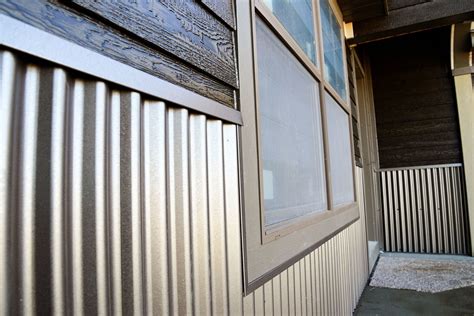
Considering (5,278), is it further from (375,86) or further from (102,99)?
(375,86)

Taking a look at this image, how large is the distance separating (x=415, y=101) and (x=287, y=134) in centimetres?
497

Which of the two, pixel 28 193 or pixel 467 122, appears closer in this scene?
pixel 28 193

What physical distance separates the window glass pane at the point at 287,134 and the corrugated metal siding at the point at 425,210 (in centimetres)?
395

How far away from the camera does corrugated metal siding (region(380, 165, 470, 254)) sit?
17.2 feet

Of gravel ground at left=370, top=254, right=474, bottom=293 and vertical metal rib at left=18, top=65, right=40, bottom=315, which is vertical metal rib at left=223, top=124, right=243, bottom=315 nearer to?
vertical metal rib at left=18, top=65, right=40, bottom=315

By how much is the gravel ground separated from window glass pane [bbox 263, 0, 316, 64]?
9.75ft

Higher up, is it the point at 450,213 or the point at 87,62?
the point at 87,62

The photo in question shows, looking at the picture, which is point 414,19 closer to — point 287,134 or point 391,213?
point 287,134

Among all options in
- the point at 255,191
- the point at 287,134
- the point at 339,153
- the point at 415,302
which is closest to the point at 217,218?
the point at 255,191

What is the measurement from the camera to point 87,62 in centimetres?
66

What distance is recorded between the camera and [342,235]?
112 inches

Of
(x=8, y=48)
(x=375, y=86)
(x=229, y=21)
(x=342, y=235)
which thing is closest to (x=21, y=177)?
(x=8, y=48)

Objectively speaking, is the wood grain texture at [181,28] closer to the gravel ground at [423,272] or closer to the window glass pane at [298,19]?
the window glass pane at [298,19]

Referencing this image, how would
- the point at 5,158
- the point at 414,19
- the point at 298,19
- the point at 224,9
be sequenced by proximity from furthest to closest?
the point at 414,19 < the point at 298,19 < the point at 224,9 < the point at 5,158
